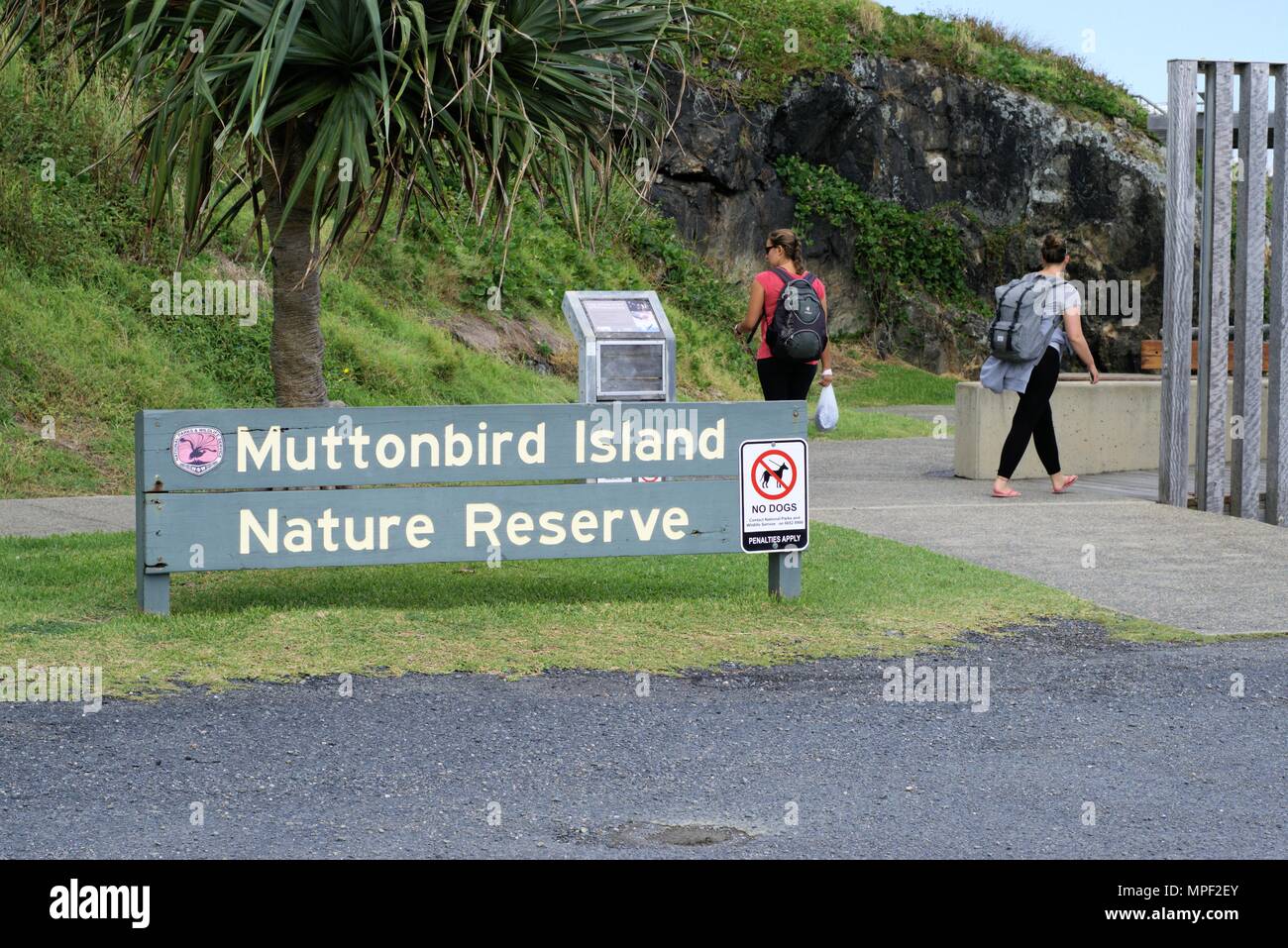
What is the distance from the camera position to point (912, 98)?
26641 mm

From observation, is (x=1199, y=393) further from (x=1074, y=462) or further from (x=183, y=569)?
(x=183, y=569)

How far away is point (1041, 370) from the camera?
11.6 meters

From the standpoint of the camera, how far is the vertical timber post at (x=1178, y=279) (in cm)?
1082

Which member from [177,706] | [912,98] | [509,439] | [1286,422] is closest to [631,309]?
[509,439]

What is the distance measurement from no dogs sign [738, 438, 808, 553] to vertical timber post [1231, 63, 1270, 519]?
4.57 m

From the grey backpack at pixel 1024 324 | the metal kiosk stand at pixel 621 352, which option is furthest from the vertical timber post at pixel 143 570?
the grey backpack at pixel 1024 324

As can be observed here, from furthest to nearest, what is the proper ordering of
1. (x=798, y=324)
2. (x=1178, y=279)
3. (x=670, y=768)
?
(x=1178, y=279), (x=798, y=324), (x=670, y=768)

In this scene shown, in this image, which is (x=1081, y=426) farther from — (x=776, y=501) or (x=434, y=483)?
(x=434, y=483)

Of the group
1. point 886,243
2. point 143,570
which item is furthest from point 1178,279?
point 886,243

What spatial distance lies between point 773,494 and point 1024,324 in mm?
4480

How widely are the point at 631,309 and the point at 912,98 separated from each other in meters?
17.1

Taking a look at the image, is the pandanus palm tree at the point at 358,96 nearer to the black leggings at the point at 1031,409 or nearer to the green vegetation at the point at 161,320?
the green vegetation at the point at 161,320

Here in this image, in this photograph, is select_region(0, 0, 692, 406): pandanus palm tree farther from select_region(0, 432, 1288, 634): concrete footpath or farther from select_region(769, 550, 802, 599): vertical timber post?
select_region(0, 432, 1288, 634): concrete footpath

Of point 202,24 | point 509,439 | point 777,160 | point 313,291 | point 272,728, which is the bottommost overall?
point 272,728
